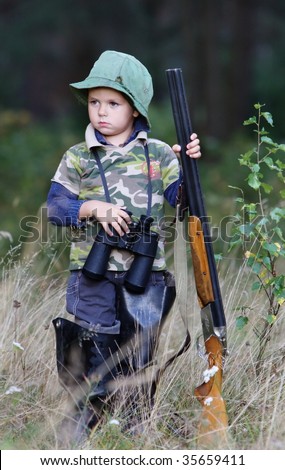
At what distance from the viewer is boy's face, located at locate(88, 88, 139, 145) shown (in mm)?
4203

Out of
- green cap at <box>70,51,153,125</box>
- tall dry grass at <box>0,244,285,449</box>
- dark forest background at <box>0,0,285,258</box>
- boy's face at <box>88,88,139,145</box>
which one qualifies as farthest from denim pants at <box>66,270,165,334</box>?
dark forest background at <box>0,0,285,258</box>

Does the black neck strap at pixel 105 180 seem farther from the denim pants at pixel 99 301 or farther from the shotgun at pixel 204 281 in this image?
the denim pants at pixel 99 301

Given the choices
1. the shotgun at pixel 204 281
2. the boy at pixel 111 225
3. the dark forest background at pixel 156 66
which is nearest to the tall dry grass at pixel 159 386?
the shotgun at pixel 204 281

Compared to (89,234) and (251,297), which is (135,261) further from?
(251,297)

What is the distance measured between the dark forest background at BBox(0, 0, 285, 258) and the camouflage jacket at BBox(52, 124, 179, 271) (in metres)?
5.40

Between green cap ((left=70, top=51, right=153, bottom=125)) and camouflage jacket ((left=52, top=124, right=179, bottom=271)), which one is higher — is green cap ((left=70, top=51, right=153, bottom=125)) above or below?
above

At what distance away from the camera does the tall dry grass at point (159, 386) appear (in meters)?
4.15

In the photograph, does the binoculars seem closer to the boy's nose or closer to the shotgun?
the shotgun

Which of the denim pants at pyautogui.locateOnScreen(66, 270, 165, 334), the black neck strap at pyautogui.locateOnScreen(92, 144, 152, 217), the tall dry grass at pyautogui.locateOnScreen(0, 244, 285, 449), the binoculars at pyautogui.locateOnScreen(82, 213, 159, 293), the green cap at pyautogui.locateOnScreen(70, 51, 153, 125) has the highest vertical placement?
the green cap at pyautogui.locateOnScreen(70, 51, 153, 125)

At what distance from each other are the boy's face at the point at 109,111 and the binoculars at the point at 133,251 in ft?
1.57

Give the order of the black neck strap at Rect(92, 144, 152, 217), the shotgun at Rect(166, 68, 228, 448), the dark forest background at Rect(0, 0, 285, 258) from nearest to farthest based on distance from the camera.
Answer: the shotgun at Rect(166, 68, 228, 448) → the black neck strap at Rect(92, 144, 152, 217) → the dark forest background at Rect(0, 0, 285, 258)

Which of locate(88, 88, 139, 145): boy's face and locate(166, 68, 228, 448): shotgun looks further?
locate(88, 88, 139, 145): boy's face

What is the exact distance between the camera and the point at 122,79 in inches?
164

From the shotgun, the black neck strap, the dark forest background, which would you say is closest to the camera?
the shotgun
